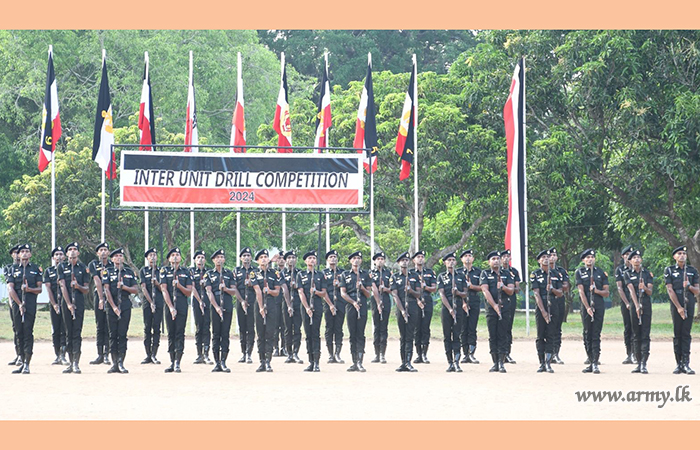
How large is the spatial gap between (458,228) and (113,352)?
74.9 feet

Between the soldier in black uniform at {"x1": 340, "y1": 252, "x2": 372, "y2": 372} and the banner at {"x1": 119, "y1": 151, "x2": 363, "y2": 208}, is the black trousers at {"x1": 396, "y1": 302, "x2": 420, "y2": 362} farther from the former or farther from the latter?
the banner at {"x1": 119, "y1": 151, "x2": 363, "y2": 208}

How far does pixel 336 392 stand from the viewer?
14.2m

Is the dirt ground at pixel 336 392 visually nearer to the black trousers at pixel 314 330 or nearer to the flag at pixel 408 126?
the black trousers at pixel 314 330

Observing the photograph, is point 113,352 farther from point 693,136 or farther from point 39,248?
point 39,248

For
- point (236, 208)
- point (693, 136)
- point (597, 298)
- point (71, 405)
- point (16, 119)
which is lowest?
point (71, 405)

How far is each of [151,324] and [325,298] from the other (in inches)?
118

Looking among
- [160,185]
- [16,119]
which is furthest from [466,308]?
[16,119]

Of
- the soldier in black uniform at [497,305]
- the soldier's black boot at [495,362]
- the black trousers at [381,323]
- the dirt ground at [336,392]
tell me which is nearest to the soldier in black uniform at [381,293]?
the black trousers at [381,323]

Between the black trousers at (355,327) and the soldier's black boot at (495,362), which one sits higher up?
the black trousers at (355,327)

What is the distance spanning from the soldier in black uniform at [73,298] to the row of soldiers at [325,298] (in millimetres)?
15

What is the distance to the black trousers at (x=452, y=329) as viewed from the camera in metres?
17.7

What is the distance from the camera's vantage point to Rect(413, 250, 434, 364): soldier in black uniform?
59.3 ft

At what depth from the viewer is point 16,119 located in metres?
44.8

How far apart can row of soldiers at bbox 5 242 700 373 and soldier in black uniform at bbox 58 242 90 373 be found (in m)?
0.01
